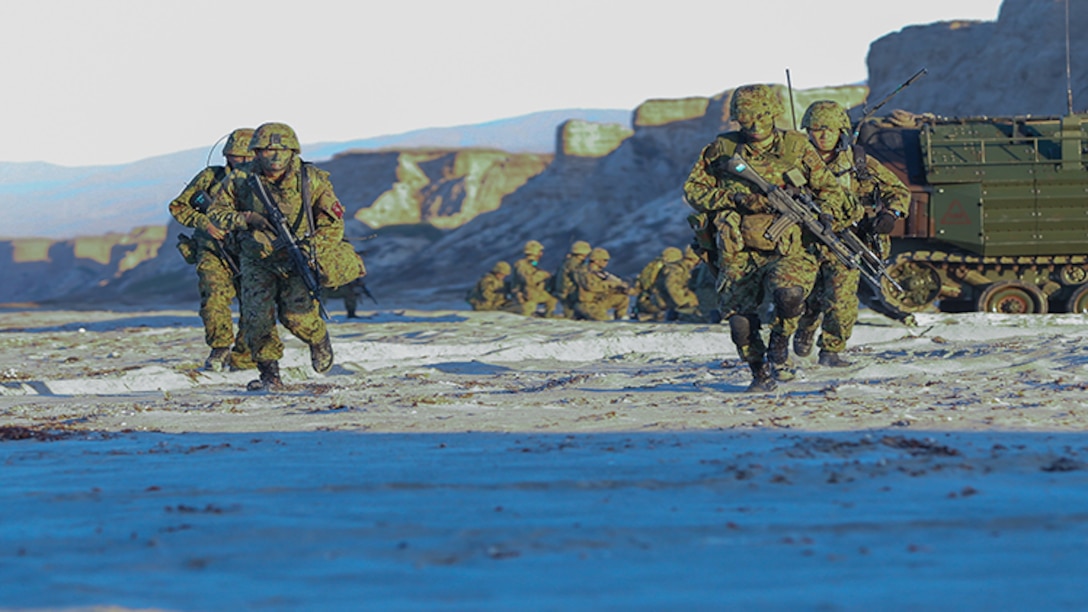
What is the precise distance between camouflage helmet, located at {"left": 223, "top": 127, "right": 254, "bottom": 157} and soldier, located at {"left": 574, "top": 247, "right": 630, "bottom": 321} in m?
9.65

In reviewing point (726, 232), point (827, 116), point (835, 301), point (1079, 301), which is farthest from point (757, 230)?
point (1079, 301)

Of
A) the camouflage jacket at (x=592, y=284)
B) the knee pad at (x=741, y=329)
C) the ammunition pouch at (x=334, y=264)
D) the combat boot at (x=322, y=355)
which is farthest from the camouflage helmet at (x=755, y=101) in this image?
the camouflage jacket at (x=592, y=284)

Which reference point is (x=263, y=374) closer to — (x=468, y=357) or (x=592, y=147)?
(x=468, y=357)

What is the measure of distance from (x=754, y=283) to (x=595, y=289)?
37.5ft

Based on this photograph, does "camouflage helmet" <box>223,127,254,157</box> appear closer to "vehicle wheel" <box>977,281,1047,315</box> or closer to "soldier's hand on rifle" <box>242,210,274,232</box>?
"soldier's hand on rifle" <box>242,210,274,232</box>

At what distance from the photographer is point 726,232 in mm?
7723

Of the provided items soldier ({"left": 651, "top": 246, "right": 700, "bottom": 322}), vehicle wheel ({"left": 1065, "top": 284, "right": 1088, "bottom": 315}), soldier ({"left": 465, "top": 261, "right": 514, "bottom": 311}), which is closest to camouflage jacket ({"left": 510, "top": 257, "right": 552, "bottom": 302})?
soldier ({"left": 465, "top": 261, "right": 514, "bottom": 311})

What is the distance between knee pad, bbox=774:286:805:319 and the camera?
7570mm

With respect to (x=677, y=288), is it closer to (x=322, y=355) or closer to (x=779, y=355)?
(x=322, y=355)

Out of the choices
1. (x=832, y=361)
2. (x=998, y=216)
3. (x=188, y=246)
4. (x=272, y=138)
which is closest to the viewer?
(x=272, y=138)

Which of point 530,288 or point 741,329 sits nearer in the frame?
point 741,329

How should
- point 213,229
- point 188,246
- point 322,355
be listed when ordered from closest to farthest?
point 213,229, point 322,355, point 188,246

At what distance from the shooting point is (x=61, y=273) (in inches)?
3041

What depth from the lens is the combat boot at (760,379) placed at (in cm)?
761
